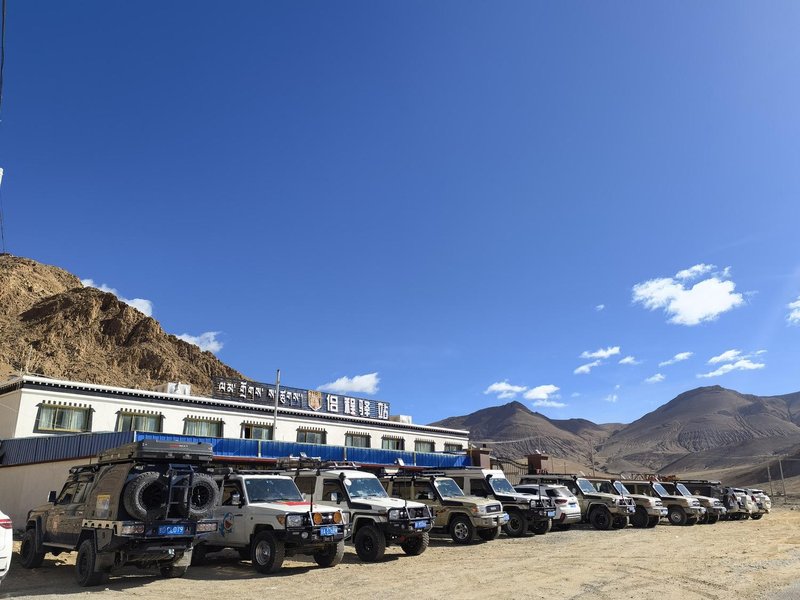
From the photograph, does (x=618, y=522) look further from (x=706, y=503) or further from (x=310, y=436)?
(x=310, y=436)

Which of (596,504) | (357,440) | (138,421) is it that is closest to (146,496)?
(596,504)

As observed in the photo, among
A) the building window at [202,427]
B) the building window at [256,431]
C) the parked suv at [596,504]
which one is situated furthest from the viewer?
the building window at [256,431]

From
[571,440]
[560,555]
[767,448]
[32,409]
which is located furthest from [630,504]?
[571,440]

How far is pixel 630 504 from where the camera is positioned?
24.0 meters

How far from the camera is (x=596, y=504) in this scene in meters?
23.8

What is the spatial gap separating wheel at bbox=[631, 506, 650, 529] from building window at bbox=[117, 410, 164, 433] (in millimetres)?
21884

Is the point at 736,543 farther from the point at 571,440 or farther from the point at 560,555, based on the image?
the point at 571,440

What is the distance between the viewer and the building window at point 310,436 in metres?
36.1

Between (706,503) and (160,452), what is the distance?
85.8ft

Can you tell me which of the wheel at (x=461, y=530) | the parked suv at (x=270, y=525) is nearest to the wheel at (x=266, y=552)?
the parked suv at (x=270, y=525)

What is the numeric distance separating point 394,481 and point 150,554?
9397 millimetres

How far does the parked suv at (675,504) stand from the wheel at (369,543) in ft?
55.5

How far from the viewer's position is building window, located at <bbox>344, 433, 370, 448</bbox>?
126ft

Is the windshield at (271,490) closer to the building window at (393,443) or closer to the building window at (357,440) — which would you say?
the building window at (357,440)
